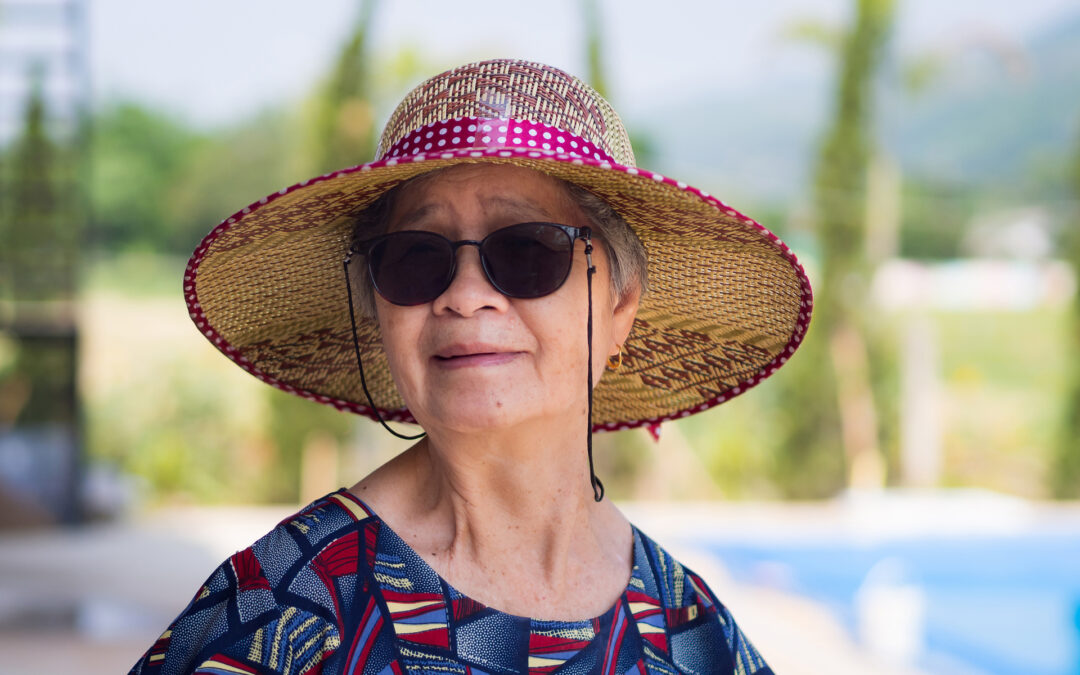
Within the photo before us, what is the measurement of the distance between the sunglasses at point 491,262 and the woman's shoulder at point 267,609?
0.31 metres

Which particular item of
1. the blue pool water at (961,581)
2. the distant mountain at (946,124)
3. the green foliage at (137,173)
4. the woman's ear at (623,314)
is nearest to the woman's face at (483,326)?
the woman's ear at (623,314)

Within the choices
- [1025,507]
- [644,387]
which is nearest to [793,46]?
[1025,507]

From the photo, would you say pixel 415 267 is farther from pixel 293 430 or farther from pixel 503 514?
pixel 293 430

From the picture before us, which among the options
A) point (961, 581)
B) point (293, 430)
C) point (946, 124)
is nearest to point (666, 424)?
point (961, 581)

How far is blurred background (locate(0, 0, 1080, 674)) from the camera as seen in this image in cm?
726

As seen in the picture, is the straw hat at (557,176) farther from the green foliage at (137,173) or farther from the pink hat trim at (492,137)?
the green foliage at (137,173)

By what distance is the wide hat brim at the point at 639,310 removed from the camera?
4.58ft

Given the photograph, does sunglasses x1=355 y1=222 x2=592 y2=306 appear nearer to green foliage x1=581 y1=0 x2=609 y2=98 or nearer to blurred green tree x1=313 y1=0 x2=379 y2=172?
blurred green tree x1=313 y1=0 x2=379 y2=172

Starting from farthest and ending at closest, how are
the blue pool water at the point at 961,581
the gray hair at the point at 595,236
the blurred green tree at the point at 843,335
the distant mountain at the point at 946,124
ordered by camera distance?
1. the distant mountain at the point at 946,124
2. the blurred green tree at the point at 843,335
3. the blue pool water at the point at 961,581
4. the gray hair at the point at 595,236

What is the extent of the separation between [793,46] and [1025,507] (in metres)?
5.38

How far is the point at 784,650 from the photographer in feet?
17.3

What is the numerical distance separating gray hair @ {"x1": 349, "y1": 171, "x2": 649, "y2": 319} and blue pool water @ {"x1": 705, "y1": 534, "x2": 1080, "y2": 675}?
580 cm

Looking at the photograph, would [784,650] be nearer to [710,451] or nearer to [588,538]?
[588,538]

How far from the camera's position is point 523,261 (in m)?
1.33
